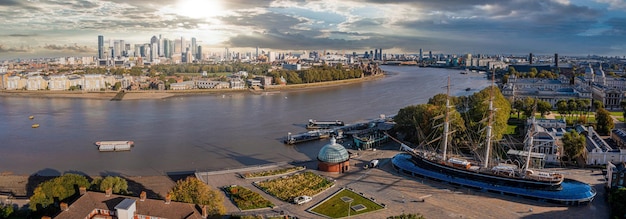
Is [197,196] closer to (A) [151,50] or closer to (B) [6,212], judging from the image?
(B) [6,212]

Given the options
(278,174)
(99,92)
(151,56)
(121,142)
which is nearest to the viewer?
(278,174)

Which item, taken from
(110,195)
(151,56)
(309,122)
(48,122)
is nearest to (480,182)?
(110,195)

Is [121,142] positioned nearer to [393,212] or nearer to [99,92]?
[393,212]

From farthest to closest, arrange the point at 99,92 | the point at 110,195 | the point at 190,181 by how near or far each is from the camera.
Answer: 1. the point at 99,92
2. the point at 190,181
3. the point at 110,195

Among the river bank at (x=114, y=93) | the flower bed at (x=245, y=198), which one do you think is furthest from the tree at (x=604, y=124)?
the river bank at (x=114, y=93)

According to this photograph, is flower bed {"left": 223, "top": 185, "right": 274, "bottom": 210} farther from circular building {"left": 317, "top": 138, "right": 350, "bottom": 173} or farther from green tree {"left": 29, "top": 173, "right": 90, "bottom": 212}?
green tree {"left": 29, "top": 173, "right": 90, "bottom": 212}

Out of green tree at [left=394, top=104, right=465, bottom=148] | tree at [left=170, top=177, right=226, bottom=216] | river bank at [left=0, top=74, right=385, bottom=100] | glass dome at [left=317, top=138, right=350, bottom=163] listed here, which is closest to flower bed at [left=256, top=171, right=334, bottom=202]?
glass dome at [left=317, top=138, right=350, bottom=163]
